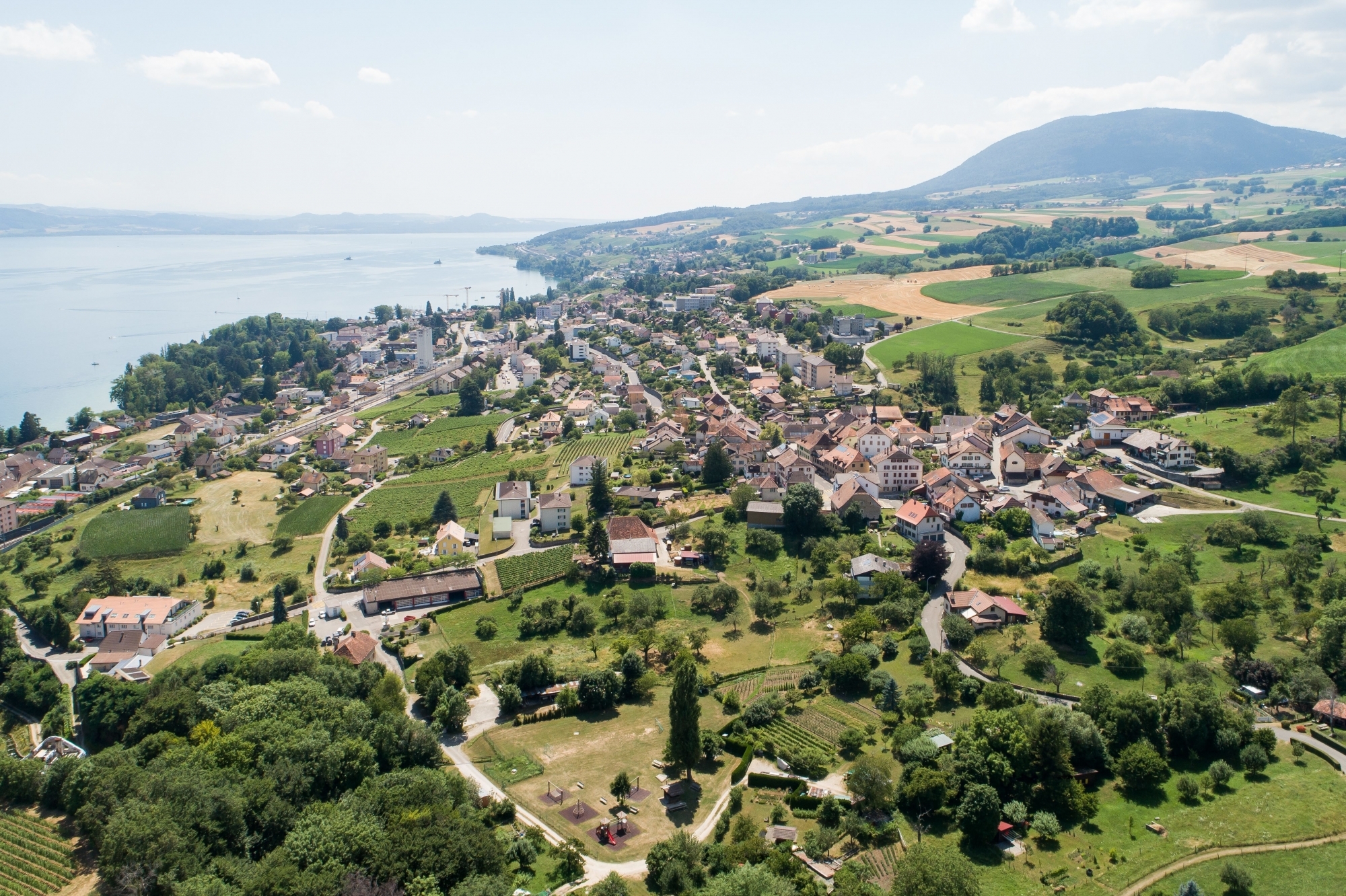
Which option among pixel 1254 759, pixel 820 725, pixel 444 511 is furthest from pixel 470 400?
pixel 1254 759

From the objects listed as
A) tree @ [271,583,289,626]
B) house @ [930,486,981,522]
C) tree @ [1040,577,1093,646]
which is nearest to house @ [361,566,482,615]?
tree @ [271,583,289,626]

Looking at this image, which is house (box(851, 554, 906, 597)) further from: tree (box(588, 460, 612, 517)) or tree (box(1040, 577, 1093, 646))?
tree (box(588, 460, 612, 517))

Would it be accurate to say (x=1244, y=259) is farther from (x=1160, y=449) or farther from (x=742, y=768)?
(x=742, y=768)

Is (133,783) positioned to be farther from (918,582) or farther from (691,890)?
(918,582)

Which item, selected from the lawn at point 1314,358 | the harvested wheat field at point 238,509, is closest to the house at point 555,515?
the harvested wheat field at point 238,509

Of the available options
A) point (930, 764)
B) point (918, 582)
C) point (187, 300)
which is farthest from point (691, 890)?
point (187, 300)

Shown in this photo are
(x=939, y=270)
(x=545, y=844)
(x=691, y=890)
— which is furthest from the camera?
(x=939, y=270)
